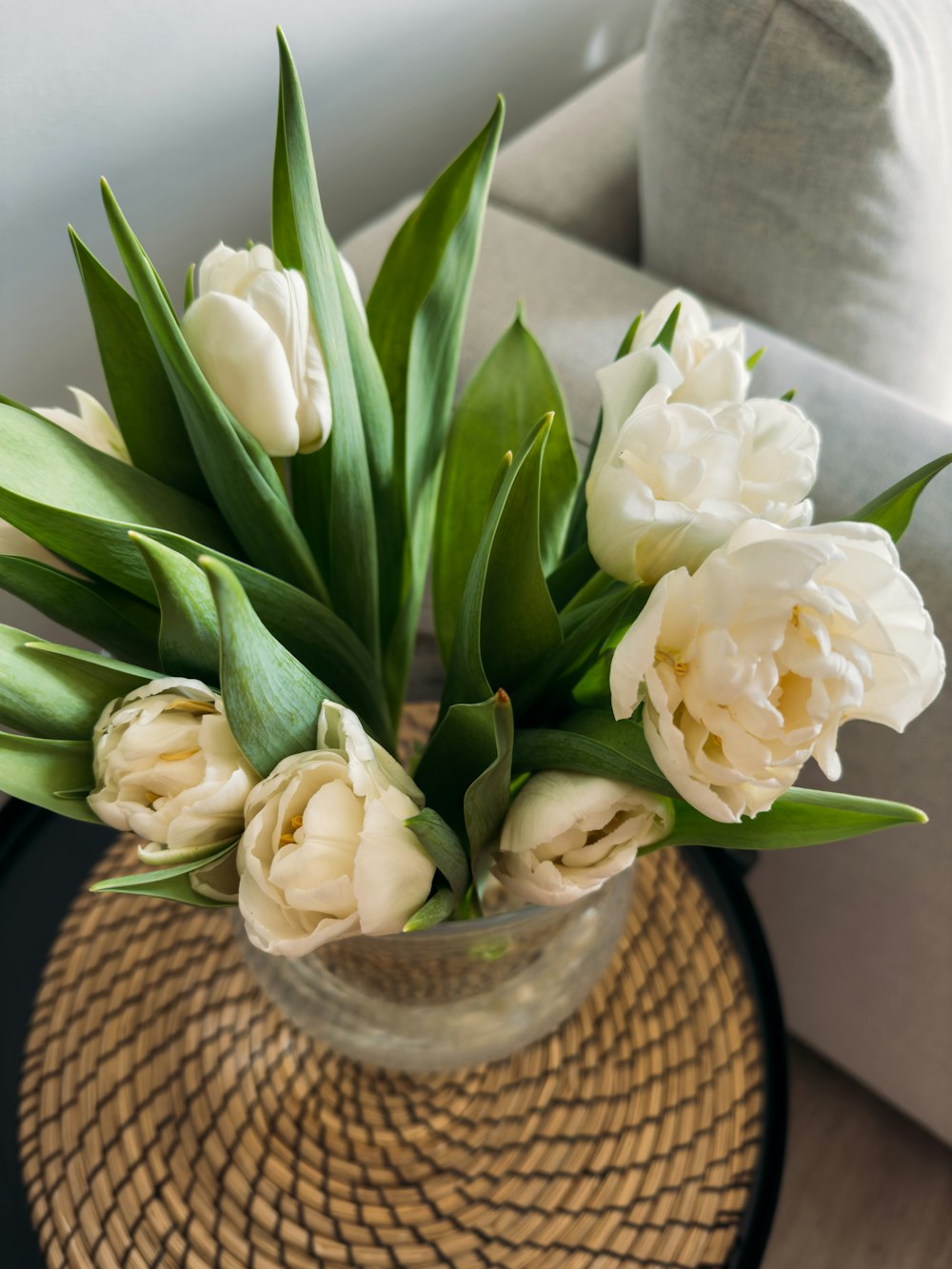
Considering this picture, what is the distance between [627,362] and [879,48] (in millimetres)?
371

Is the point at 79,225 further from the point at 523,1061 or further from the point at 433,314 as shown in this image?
the point at 523,1061

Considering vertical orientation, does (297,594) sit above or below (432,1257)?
above

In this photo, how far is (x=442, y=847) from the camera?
0.36 m

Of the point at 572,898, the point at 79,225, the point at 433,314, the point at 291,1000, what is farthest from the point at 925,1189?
the point at 79,225

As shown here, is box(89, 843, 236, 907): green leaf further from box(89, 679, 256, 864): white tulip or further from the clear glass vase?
the clear glass vase

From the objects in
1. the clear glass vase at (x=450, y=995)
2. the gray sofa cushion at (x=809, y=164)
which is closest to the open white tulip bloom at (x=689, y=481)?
the clear glass vase at (x=450, y=995)

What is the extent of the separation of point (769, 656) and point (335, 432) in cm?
20

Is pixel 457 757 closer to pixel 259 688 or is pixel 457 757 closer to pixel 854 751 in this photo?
pixel 259 688

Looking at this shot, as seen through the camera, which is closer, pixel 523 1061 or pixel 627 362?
pixel 627 362

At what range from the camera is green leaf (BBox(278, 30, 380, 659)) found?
14.5 inches

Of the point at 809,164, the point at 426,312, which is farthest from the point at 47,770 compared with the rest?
the point at 809,164

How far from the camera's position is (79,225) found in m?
0.63

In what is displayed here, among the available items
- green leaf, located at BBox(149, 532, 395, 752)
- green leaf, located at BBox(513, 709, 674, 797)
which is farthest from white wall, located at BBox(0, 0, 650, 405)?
green leaf, located at BBox(513, 709, 674, 797)

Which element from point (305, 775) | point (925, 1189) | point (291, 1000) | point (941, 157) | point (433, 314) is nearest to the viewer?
point (305, 775)
